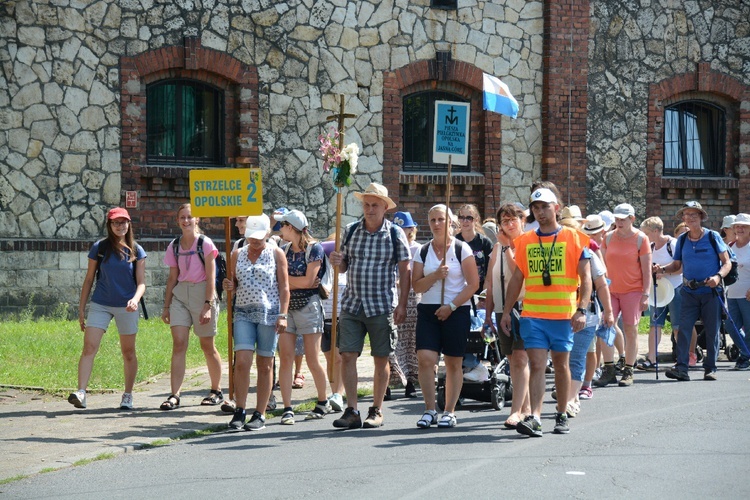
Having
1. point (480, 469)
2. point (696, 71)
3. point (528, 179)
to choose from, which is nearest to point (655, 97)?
point (696, 71)

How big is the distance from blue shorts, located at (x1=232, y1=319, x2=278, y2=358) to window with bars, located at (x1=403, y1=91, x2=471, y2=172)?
1029 centimetres

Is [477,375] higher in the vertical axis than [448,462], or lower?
higher

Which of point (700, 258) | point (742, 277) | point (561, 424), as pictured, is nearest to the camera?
point (561, 424)

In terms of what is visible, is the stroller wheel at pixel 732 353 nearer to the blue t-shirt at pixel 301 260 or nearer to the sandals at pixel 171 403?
the blue t-shirt at pixel 301 260

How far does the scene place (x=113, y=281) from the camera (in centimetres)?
1196

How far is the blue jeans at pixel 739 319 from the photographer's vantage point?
1552cm

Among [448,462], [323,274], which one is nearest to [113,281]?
[323,274]

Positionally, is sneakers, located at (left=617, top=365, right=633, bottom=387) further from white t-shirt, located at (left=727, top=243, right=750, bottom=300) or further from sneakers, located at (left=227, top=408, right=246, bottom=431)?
sneakers, located at (left=227, top=408, right=246, bottom=431)

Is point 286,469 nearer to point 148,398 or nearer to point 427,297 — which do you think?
point 427,297

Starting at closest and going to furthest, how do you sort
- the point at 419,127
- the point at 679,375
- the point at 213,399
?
1. the point at 213,399
2. the point at 679,375
3. the point at 419,127

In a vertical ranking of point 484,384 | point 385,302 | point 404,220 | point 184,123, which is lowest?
point 484,384

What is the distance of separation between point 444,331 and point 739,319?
22.4 feet

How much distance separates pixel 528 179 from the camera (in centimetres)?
2144

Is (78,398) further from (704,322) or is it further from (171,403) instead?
(704,322)
